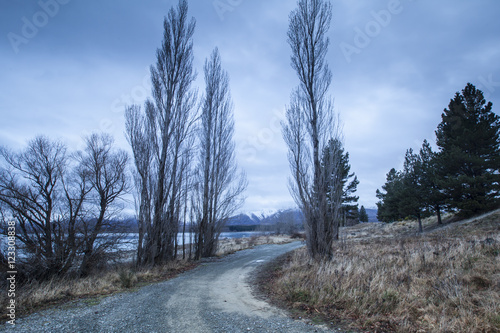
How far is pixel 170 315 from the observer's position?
439cm

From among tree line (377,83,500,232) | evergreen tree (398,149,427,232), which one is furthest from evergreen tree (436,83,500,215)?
evergreen tree (398,149,427,232)

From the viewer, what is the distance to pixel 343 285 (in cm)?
518

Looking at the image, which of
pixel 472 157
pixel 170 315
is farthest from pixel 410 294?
pixel 472 157

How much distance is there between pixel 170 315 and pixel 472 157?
2599 cm

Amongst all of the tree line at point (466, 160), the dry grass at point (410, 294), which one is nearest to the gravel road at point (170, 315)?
the dry grass at point (410, 294)

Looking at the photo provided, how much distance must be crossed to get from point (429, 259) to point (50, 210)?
1347cm

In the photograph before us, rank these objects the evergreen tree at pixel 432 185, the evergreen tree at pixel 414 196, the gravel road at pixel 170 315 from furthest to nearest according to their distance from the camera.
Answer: the evergreen tree at pixel 414 196, the evergreen tree at pixel 432 185, the gravel road at pixel 170 315

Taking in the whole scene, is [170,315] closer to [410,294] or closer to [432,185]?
[410,294]

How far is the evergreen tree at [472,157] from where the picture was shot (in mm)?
20188

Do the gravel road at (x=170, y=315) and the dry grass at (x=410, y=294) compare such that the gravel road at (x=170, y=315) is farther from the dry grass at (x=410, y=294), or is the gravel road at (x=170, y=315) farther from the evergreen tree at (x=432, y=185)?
the evergreen tree at (x=432, y=185)

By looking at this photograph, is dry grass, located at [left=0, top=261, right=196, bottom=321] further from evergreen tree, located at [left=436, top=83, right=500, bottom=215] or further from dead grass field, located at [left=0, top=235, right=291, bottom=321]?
evergreen tree, located at [left=436, top=83, right=500, bottom=215]

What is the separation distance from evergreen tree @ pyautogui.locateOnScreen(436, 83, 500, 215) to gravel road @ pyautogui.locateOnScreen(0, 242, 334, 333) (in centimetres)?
2339

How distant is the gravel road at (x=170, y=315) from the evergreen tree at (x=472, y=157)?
23.4m

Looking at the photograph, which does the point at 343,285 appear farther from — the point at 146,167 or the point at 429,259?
the point at 146,167
